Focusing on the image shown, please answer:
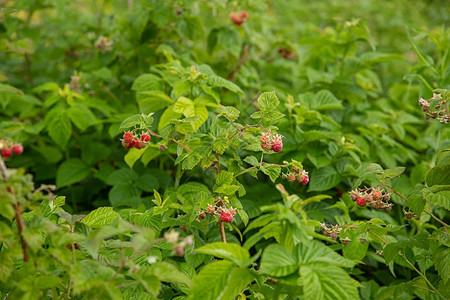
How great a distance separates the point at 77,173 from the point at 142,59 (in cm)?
72

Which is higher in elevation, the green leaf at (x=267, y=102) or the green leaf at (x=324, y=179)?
the green leaf at (x=267, y=102)

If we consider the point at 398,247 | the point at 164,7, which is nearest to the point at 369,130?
the point at 398,247

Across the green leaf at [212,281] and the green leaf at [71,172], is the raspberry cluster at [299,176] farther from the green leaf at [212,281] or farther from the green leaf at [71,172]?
the green leaf at [71,172]

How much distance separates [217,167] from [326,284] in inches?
22.4

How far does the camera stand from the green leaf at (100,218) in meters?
1.25

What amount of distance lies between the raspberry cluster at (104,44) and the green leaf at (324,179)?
4.44 feet

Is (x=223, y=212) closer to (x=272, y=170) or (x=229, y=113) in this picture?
(x=272, y=170)

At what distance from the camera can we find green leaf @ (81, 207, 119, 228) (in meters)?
1.25

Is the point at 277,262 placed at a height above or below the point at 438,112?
below

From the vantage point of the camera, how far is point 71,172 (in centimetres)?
210

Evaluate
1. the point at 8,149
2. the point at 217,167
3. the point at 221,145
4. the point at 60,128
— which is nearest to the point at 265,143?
the point at 221,145

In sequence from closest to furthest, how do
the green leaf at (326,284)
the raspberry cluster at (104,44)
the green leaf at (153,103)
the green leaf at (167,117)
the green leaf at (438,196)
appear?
1. the green leaf at (326,284)
2. the green leaf at (438,196)
3. the green leaf at (167,117)
4. the green leaf at (153,103)
5. the raspberry cluster at (104,44)

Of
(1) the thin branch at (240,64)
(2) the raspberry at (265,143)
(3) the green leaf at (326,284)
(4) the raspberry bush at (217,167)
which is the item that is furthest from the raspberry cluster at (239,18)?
(3) the green leaf at (326,284)

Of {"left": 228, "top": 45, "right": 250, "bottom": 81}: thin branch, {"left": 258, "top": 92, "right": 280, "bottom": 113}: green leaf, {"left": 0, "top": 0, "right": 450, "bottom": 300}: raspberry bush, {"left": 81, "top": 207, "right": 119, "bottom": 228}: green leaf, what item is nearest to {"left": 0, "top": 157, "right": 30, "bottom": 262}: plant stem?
{"left": 0, "top": 0, "right": 450, "bottom": 300}: raspberry bush
